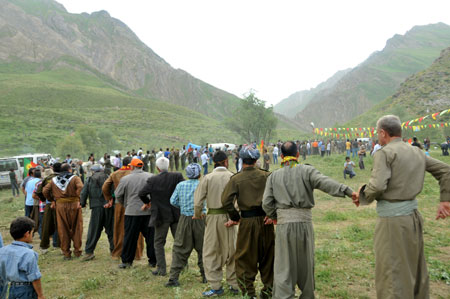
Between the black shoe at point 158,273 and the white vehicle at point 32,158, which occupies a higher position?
the white vehicle at point 32,158

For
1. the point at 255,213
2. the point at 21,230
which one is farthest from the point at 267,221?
the point at 21,230

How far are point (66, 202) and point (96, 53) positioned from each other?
552ft

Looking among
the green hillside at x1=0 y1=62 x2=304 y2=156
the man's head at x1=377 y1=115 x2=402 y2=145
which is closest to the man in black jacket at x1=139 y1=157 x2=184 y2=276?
the man's head at x1=377 y1=115 x2=402 y2=145

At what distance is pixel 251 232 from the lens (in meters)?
4.26

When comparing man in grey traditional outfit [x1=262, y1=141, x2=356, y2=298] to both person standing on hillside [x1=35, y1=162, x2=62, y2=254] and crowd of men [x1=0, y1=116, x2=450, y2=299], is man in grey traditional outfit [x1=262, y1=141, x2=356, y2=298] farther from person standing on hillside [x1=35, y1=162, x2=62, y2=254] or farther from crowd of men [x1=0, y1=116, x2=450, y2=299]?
person standing on hillside [x1=35, y1=162, x2=62, y2=254]

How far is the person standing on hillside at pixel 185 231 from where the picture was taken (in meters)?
5.04

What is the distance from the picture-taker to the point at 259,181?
14.3 feet

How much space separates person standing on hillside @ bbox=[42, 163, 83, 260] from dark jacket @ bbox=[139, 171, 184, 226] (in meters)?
2.08

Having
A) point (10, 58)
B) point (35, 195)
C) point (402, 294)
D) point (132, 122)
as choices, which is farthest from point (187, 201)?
point (10, 58)

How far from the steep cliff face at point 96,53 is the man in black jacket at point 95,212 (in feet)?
424

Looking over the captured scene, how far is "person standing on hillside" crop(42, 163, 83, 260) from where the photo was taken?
263 inches

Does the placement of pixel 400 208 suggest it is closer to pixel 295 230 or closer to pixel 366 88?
pixel 295 230

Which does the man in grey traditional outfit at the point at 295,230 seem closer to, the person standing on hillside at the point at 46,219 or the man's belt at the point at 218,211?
the man's belt at the point at 218,211

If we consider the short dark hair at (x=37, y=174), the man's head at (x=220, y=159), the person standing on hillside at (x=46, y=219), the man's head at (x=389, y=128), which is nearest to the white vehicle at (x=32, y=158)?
the short dark hair at (x=37, y=174)
